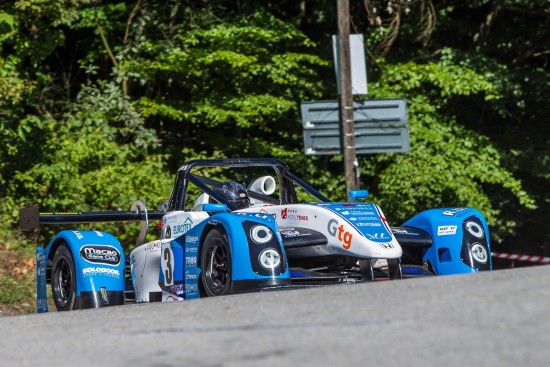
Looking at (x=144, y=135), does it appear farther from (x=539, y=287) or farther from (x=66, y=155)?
(x=539, y=287)

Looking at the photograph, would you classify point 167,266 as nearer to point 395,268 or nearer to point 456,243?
point 395,268

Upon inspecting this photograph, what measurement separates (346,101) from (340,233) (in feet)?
34.8

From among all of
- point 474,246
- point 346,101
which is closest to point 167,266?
point 474,246

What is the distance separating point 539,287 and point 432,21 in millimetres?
19944

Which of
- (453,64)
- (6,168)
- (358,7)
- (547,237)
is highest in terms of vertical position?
(358,7)

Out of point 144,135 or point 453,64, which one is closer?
point 144,135

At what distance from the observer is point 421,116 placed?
25141mm

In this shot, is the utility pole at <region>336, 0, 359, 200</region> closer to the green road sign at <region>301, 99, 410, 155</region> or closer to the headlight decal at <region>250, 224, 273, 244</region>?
the green road sign at <region>301, 99, 410, 155</region>

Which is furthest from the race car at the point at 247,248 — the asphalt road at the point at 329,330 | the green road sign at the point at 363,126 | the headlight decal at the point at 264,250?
the green road sign at the point at 363,126

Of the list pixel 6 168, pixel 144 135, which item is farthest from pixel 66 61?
pixel 6 168

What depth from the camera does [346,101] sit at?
794 inches

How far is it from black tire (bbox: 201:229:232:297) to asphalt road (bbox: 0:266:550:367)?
1.55 meters

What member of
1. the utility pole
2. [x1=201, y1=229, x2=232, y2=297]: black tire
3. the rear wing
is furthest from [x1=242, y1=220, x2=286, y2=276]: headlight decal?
the utility pole

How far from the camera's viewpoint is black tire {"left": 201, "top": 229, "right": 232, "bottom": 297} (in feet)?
31.0
